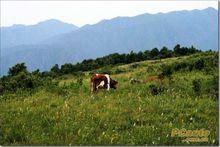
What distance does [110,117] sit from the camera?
40.4 feet

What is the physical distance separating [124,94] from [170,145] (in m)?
6.33

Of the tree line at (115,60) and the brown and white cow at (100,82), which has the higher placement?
the tree line at (115,60)

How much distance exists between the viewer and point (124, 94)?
1666 cm

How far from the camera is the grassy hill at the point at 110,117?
10.7 metres

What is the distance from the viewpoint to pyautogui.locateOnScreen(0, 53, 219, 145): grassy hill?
10.7 m

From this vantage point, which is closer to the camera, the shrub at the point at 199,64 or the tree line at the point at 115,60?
the shrub at the point at 199,64

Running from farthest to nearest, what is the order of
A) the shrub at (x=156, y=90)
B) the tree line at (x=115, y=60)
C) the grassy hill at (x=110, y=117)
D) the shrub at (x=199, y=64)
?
the tree line at (x=115, y=60) < the shrub at (x=199, y=64) < the shrub at (x=156, y=90) < the grassy hill at (x=110, y=117)

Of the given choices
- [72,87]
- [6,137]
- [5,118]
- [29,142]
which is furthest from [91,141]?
[72,87]

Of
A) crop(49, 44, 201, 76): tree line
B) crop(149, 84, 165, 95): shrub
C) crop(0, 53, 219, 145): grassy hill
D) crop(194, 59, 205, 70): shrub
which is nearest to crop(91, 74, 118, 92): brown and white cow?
crop(0, 53, 219, 145): grassy hill

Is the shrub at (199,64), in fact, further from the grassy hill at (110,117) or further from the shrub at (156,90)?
the shrub at (156,90)

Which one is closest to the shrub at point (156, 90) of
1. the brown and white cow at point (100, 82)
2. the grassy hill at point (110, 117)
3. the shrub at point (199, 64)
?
the grassy hill at point (110, 117)

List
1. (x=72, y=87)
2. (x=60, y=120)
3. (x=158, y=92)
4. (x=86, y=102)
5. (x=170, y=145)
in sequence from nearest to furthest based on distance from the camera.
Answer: (x=170, y=145) → (x=60, y=120) → (x=86, y=102) → (x=158, y=92) → (x=72, y=87)

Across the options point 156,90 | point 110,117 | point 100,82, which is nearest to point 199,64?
point 100,82

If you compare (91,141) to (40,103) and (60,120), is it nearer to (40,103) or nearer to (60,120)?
(60,120)
